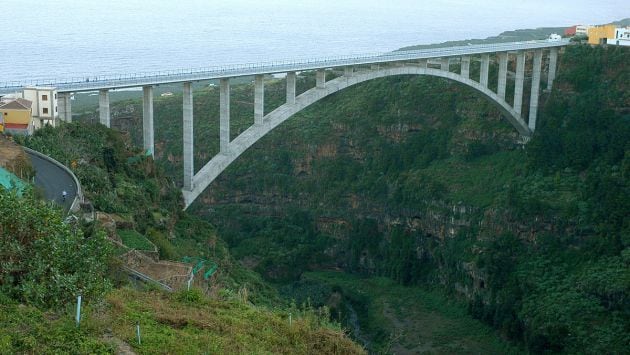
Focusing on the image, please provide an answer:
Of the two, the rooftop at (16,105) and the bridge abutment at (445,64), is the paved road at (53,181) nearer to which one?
the rooftop at (16,105)

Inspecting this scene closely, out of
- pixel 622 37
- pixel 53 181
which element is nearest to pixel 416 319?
pixel 53 181

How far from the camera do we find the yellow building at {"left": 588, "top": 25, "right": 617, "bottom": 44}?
3522cm

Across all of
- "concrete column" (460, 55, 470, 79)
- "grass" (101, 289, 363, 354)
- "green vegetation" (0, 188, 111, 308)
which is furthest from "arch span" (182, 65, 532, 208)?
"green vegetation" (0, 188, 111, 308)

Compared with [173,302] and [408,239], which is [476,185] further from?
[173,302]

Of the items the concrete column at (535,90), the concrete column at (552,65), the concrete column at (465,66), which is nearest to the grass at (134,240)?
the concrete column at (465,66)

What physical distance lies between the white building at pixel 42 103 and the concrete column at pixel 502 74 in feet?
58.9

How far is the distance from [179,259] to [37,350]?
908 cm

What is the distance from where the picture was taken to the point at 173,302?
1220 cm

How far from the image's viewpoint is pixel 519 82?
34.2m

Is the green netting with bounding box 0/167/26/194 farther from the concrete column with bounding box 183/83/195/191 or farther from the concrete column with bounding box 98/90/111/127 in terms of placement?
the concrete column with bounding box 183/83/195/191

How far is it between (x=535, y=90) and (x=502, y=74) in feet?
5.64

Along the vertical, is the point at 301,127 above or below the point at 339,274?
above

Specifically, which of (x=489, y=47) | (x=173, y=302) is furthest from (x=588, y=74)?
(x=173, y=302)

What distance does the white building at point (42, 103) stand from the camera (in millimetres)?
21062
